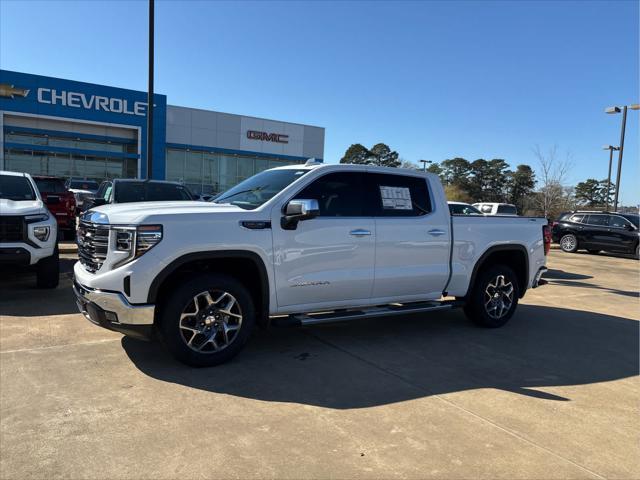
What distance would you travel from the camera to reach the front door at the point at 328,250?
181 inches

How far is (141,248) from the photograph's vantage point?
13.2ft

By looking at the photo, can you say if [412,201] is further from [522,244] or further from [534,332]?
[534,332]

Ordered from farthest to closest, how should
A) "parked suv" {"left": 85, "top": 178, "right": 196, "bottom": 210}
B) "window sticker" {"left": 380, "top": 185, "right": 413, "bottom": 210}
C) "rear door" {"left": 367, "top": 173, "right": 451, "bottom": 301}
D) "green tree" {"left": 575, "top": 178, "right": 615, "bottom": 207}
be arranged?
"green tree" {"left": 575, "top": 178, "right": 615, "bottom": 207} < "parked suv" {"left": 85, "top": 178, "right": 196, "bottom": 210} < "window sticker" {"left": 380, "top": 185, "right": 413, "bottom": 210} < "rear door" {"left": 367, "top": 173, "right": 451, "bottom": 301}

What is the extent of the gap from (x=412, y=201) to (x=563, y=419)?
2.80 metres


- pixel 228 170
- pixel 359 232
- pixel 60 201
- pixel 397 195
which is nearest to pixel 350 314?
pixel 359 232

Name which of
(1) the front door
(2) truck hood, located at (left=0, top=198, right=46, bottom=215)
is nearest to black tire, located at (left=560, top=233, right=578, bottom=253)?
(1) the front door

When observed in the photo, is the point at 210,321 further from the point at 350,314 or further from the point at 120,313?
the point at 350,314

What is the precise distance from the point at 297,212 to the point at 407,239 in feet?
5.09

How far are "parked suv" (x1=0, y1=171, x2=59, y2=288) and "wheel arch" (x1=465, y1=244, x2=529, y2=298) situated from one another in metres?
5.98

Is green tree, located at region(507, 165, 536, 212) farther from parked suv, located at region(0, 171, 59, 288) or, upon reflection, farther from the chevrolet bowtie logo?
parked suv, located at region(0, 171, 59, 288)

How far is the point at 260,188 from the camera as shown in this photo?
16.8ft

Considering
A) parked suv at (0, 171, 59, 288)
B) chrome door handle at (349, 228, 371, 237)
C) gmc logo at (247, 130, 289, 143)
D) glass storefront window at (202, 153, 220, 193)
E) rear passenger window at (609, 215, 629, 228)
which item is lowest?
parked suv at (0, 171, 59, 288)

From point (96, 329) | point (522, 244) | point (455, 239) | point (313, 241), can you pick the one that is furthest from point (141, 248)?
point (522, 244)

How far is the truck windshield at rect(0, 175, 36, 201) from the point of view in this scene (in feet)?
26.0
